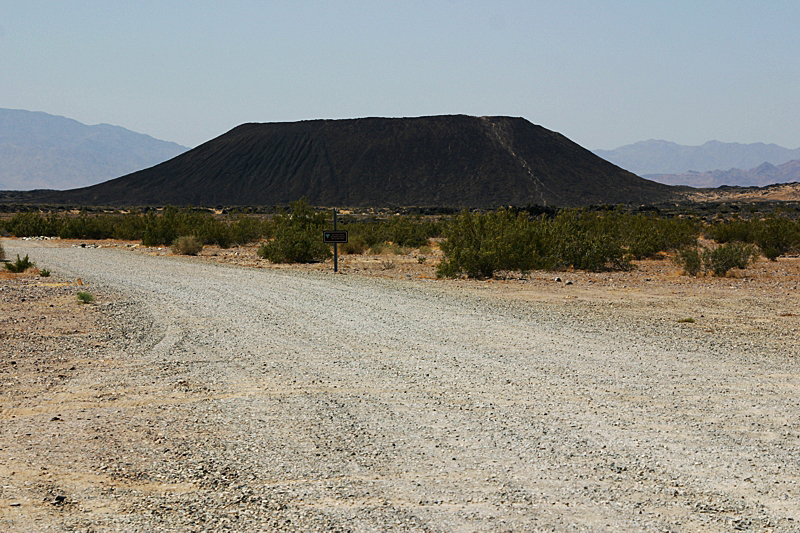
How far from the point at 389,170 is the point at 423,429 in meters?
117

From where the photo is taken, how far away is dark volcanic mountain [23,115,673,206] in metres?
114

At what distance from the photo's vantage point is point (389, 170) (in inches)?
4825

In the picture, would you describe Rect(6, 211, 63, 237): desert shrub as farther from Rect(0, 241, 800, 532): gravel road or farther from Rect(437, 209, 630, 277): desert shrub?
Rect(0, 241, 800, 532): gravel road

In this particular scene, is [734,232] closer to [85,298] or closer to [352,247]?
[352,247]

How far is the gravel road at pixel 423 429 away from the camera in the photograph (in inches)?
186

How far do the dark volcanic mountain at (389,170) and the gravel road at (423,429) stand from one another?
9677 centimetres

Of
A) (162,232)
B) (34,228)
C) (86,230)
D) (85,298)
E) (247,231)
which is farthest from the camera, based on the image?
(34,228)

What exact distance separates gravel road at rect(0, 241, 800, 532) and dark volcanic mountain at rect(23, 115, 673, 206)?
3810 inches

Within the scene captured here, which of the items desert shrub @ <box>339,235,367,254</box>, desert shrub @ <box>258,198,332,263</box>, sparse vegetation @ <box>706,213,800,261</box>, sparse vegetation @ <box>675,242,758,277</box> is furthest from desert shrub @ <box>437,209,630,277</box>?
desert shrub @ <box>339,235,367,254</box>

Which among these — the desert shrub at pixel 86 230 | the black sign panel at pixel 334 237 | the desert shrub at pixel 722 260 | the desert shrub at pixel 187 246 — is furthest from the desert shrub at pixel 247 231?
the desert shrub at pixel 722 260

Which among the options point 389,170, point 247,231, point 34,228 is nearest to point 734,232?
point 247,231

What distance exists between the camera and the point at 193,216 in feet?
139

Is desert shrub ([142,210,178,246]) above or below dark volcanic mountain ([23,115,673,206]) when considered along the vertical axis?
below

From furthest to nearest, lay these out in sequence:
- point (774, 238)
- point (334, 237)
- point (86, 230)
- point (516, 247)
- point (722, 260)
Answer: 1. point (86, 230)
2. point (774, 238)
3. point (334, 237)
4. point (516, 247)
5. point (722, 260)
